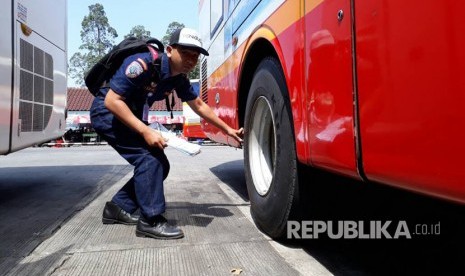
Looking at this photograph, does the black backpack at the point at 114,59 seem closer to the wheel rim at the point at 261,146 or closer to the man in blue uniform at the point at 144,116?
the man in blue uniform at the point at 144,116

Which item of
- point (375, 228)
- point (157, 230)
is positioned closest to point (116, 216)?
point (157, 230)

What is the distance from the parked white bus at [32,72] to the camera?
338cm

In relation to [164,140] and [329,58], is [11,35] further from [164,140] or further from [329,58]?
[329,58]

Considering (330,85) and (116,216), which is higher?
(330,85)

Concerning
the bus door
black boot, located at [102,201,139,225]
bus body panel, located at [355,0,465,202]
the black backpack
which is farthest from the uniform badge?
bus body panel, located at [355,0,465,202]

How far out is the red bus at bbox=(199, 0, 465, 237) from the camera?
46.1 inches

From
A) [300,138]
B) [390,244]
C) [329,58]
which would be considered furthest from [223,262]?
[329,58]

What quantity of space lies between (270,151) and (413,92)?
5.96 feet

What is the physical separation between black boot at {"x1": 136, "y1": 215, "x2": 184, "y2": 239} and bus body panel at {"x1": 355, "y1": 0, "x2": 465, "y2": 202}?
155 centimetres

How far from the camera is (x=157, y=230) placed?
2.79m

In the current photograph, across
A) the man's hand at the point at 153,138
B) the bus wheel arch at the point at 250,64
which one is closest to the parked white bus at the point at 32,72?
the man's hand at the point at 153,138

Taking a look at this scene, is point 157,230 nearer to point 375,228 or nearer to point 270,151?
point 270,151

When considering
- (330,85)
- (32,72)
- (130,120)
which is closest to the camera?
(330,85)

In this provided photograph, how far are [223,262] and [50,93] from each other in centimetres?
307
